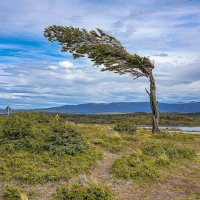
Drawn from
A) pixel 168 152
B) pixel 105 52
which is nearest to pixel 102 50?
pixel 105 52

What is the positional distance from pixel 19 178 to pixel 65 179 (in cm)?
181

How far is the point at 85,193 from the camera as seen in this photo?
12.3 meters

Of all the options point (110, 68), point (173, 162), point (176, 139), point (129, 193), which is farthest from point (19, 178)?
point (110, 68)

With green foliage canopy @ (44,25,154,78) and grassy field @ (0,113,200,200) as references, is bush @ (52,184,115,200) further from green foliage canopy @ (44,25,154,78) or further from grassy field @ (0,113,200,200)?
green foliage canopy @ (44,25,154,78)

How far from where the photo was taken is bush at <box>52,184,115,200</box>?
12.0 metres

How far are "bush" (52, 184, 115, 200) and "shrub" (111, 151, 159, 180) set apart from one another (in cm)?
Result: 249

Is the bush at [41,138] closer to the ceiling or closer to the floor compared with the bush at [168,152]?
closer to the ceiling

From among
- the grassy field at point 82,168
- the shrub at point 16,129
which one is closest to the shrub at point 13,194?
the grassy field at point 82,168

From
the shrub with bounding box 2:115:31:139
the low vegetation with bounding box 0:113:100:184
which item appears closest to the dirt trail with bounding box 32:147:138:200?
the low vegetation with bounding box 0:113:100:184

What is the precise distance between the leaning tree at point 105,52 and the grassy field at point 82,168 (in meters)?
12.2

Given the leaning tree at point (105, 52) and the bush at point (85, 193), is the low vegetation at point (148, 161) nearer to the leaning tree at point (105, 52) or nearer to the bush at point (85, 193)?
the bush at point (85, 193)

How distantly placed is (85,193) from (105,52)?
2166 centimetres

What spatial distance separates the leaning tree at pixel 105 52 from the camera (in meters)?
32.5

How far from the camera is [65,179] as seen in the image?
14094mm
